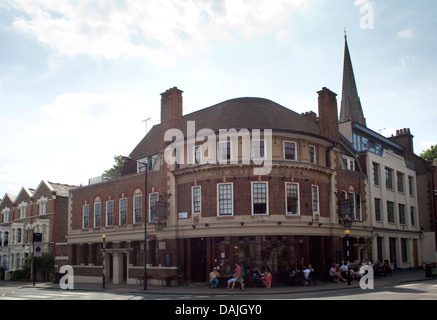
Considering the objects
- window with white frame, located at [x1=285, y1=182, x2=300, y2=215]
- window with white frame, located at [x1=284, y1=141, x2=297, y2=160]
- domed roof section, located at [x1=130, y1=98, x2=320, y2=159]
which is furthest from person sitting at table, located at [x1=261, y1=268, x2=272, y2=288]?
domed roof section, located at [x1=130, y1=98, x2=320, y2=159]

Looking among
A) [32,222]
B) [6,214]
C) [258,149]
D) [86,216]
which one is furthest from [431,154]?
[6,214]

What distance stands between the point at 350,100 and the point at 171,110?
140ft

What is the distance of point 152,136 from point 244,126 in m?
14.2

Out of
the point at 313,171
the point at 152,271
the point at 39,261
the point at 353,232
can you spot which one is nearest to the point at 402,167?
the point at 353,232

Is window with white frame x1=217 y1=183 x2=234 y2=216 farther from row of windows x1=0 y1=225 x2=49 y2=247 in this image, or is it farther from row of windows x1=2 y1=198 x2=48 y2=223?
row of windows x1=2 y1=198 x2=48 y2=223

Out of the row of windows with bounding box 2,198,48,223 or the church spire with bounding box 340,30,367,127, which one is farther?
the church spire with bounding box 340,30,367,127

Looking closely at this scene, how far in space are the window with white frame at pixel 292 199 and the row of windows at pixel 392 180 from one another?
46.0 ft

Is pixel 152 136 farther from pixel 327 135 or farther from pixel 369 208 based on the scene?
pixel 369 208

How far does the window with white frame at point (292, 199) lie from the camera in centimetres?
3047

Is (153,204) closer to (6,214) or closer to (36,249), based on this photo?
(36,249)

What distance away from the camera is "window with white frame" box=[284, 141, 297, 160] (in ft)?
103

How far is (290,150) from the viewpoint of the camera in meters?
31.5

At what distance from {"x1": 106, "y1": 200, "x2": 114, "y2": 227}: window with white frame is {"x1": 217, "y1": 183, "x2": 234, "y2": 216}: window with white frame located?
41.2ft

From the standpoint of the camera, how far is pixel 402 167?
46375mm
